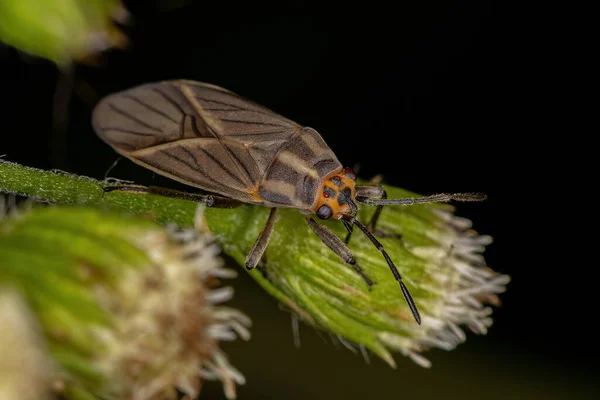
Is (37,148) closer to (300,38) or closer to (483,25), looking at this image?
(300,38)

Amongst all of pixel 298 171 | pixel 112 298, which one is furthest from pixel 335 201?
pixel 112 298

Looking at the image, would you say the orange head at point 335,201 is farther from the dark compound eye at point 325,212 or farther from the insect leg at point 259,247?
the insect leg at point 259,247

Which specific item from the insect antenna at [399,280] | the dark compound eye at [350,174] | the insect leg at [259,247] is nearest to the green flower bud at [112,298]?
the insect leg at [259,247]

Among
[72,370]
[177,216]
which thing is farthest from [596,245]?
[72,370]

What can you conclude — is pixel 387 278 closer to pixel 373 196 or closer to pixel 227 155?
pixel 373 196

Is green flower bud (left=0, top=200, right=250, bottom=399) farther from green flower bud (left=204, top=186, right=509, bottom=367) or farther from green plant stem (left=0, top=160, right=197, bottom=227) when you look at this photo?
green flower bud (left=204, top=186, right=509, bottom=367)
